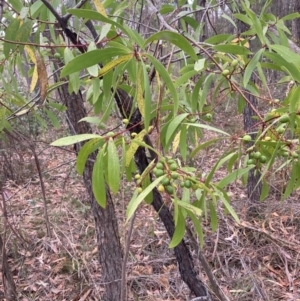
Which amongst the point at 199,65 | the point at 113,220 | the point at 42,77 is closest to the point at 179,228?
the point at 199,65

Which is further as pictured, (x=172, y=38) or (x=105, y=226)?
(x=105, y=226)

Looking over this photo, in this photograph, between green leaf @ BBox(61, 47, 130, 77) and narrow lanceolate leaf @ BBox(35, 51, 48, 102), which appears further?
narrow lanceolate leaf @ BBox(35, 51, 48, 102)

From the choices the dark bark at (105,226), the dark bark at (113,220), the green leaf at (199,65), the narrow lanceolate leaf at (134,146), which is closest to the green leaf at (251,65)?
the green leaf at (199,65)

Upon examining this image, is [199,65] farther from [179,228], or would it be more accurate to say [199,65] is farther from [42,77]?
[42,77]

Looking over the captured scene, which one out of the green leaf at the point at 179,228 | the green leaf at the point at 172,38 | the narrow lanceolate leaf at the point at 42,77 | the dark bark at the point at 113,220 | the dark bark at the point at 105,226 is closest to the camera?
the green leaf at the point at 172,38

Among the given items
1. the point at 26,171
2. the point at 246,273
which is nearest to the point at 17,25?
the point at 246,273

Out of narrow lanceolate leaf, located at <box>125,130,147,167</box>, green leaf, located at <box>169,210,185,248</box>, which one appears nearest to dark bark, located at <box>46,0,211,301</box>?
narrow lanceolate leaf, located at <box>125,130,147,167</box>

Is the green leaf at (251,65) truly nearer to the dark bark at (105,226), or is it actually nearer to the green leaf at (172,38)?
the green leaf at (172,38)

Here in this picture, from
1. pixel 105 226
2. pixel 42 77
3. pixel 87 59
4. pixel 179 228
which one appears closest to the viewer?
pixel 87 59

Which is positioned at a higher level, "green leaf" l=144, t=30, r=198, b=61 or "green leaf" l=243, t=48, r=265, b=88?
"green leaf" l=144, t=30, r=198, b=61

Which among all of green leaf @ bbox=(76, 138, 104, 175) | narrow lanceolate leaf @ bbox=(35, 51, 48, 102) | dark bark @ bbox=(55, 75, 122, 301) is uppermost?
narrow lanceolate leaf @ bbox=(35, 51, 48, 102)

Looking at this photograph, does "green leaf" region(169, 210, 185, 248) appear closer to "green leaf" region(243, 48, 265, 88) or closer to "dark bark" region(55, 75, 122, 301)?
"green leaf" region(243, 48, 265, 88)

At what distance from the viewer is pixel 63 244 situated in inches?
139

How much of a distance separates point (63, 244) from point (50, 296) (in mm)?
577
